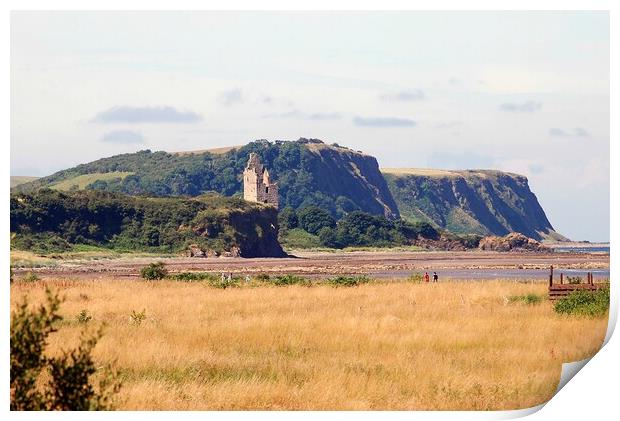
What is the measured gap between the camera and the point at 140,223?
73062 mm

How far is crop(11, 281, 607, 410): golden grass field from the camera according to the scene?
12.5 metres

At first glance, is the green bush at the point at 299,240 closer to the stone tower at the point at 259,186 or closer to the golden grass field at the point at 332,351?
the stone tower at the point at 259,186

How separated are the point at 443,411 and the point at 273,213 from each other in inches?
3067

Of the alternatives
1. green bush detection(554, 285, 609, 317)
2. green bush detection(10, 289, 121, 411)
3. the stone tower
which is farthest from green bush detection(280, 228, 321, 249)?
green bush detection(10, 289, 121, 411)

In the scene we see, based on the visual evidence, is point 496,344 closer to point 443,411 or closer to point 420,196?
point 443,411

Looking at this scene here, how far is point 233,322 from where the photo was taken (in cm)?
1809

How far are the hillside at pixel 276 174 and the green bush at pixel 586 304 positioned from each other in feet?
408

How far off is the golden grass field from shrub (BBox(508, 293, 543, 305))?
0.34m

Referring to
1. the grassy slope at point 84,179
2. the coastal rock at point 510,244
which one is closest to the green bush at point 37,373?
the coastal rock at point 510,244

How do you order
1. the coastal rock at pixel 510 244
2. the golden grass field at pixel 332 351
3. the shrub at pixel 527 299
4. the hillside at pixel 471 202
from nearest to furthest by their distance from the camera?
1. the golden grass field at pixel 332 351
2. the shrub at pixel 527 299
3. the coastal rock at pixel 510 244
4. the hillside at pixel 471 202

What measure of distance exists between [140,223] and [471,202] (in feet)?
388

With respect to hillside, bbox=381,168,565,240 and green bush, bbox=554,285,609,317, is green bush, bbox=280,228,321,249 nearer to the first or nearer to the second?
hillside, bbox=381,168,565,240

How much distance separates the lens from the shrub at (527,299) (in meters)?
22.5

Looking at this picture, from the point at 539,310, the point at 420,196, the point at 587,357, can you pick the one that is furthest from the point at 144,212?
the point at 420,196
